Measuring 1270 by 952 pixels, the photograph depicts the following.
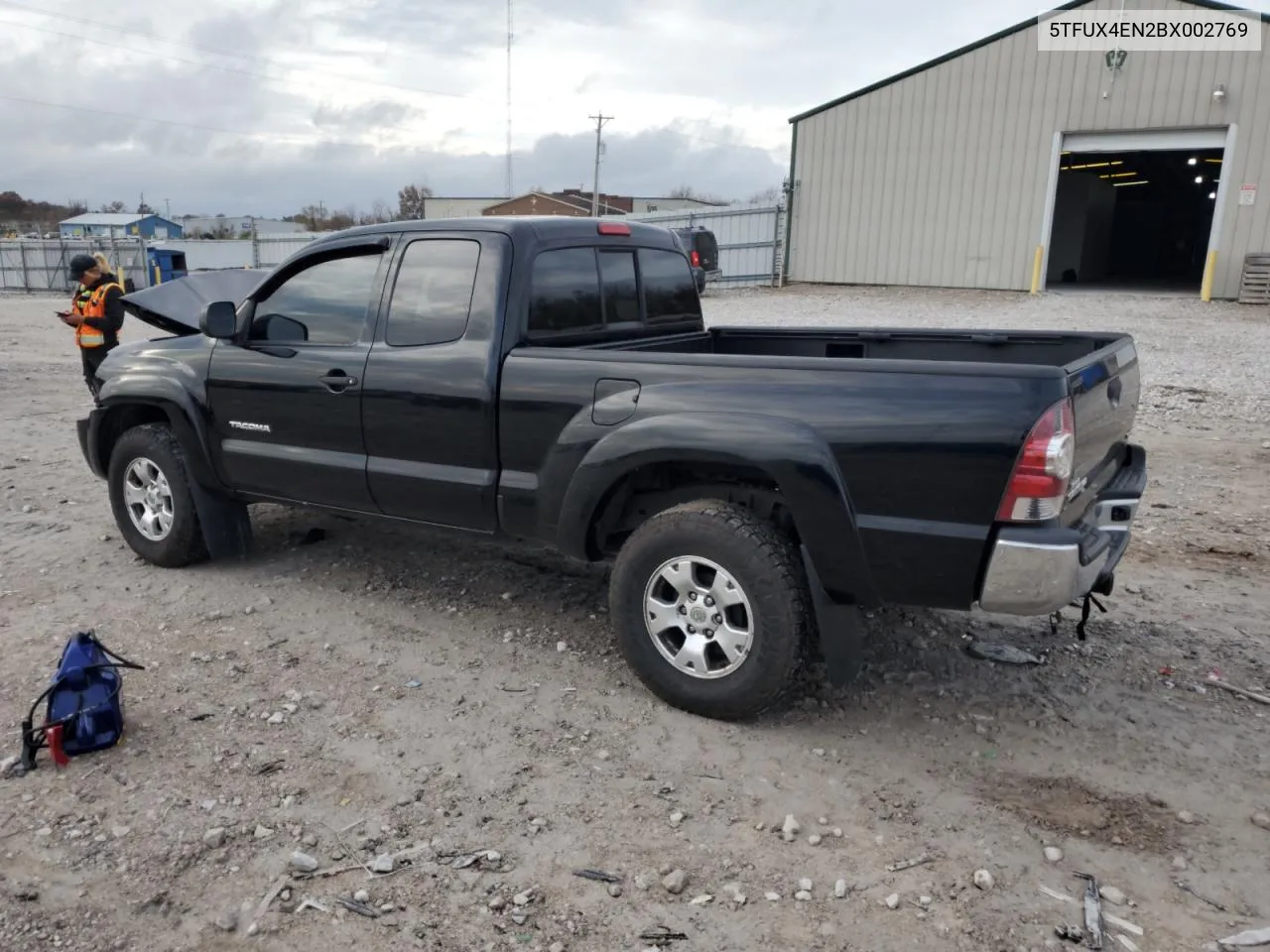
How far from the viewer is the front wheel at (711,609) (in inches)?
136

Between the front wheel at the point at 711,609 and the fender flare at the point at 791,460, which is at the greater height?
the fender flare at the point at 791,460

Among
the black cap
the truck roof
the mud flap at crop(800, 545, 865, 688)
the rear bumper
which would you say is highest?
the truck roof

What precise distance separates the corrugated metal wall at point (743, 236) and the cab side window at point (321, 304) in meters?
21.5

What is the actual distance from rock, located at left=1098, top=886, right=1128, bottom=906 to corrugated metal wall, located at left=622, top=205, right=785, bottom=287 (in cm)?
2406

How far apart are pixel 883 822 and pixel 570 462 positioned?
1.75 meters

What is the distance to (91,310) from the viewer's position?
898 cm

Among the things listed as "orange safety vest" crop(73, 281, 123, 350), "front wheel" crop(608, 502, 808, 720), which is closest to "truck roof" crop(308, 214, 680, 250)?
"front wheel" crop(608, 502, 808, 720)

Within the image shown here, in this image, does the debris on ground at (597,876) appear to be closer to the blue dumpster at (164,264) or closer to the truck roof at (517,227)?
the truck roof at (517,227)

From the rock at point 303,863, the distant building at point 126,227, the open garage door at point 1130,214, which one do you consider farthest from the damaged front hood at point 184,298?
the distant building at point 126,227

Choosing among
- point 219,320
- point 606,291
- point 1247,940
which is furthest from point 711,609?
point 219,320

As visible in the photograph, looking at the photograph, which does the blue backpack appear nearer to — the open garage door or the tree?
the open garage door

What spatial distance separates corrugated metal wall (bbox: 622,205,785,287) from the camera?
25.7 m

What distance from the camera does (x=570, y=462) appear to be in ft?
12.6

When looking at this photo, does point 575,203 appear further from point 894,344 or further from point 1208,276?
point 894,344
